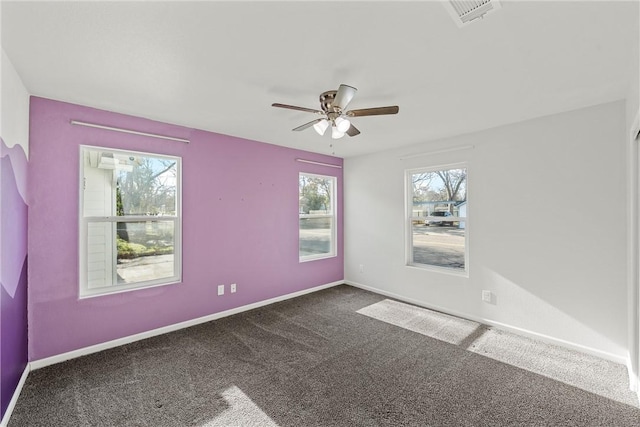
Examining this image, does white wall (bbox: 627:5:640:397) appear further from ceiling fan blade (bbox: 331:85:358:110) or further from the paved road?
ceiling fan blade (bbox: 331:85:358:110)

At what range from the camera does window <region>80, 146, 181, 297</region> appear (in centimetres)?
273

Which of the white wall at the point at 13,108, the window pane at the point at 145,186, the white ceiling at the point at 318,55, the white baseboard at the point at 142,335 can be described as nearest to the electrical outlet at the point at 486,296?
the white ceiling at the point at 318,55

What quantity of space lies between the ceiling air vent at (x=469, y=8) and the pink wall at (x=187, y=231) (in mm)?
2940

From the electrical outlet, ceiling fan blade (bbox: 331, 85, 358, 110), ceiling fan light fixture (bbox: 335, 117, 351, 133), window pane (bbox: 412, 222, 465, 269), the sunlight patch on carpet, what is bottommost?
the sunlight patch on carpet

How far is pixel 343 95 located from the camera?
77.8 inches

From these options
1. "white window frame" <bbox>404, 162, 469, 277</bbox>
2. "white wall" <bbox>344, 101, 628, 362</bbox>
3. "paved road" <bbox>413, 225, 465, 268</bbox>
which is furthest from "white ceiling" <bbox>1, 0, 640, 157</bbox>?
"paved road" <bbox>413, 225, 465, 268</bbox>

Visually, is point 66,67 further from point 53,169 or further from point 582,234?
point 582,234

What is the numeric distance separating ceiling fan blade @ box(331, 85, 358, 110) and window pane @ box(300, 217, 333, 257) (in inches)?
108

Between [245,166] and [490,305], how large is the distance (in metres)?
3.59

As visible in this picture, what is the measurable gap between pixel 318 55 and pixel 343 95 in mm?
315

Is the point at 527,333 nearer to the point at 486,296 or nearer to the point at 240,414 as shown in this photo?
the point at 486,296

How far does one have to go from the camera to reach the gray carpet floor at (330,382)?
185 centimetres

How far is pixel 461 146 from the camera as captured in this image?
11.6ft

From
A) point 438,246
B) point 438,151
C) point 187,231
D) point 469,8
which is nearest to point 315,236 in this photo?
point 438,246
